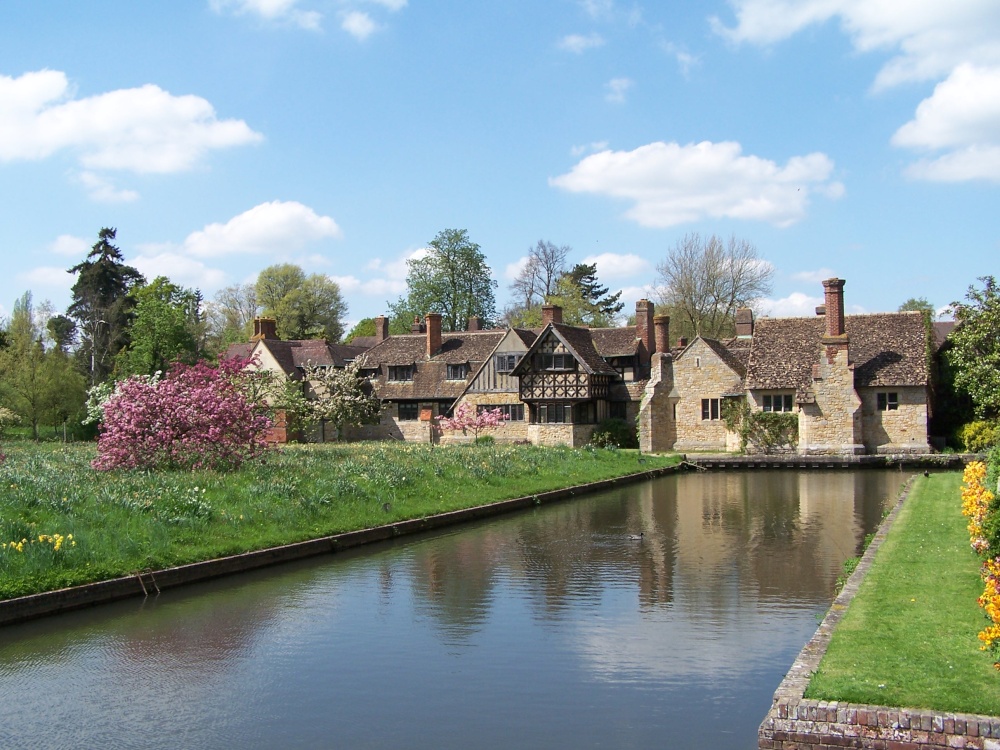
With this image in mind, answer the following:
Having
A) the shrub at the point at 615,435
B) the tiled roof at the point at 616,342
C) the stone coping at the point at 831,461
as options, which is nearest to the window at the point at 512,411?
the shrub at the point at 615,435

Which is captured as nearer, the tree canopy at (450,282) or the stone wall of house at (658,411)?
the stone wall of house at (658,411)

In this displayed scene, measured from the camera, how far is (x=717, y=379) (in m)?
47.6

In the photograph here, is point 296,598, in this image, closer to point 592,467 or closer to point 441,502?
point 441,502

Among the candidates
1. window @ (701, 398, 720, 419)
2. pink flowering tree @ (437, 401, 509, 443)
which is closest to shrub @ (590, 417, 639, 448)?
window @ (701, 398, 720, 419)

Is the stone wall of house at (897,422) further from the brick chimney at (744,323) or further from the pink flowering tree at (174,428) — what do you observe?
the pink flowering tree at (174,428)

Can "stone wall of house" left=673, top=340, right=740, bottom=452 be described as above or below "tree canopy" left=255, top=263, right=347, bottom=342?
below

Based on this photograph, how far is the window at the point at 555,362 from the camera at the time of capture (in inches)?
1948

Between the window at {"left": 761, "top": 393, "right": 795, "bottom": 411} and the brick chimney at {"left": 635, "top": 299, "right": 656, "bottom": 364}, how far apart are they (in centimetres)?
808

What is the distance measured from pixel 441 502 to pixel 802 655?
646 inches

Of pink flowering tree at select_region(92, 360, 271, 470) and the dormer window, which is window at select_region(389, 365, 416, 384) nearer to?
the dormer window

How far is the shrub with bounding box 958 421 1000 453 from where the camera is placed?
137 ft

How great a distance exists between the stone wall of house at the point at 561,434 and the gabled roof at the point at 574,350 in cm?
300

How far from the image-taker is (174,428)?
24828 millimetres

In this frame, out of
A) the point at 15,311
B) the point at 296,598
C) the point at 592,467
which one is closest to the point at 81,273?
the point at 15,311
